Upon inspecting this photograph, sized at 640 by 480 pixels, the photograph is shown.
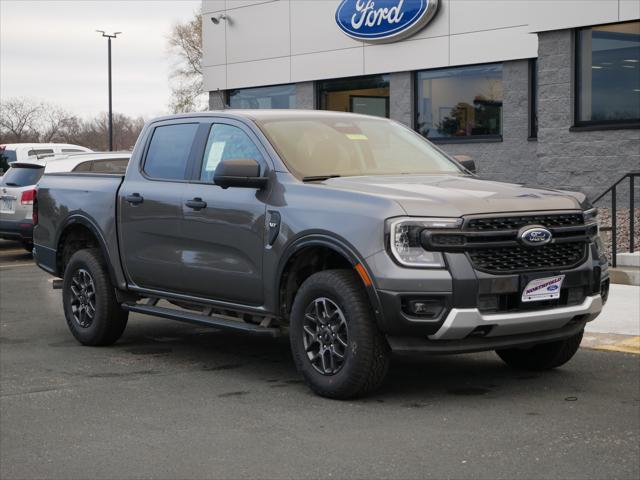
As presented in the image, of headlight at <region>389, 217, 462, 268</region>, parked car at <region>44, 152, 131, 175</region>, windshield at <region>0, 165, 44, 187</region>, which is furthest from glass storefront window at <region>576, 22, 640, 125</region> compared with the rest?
headlight at <region>389, 217, 462, 268</region>

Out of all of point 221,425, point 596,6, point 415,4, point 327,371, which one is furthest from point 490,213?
point 415,4

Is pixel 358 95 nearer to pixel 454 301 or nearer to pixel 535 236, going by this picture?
pixel 535 236

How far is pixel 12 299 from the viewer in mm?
12641

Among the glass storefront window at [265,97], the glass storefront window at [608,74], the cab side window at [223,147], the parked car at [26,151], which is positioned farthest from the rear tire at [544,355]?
the glass storefront window at [265,97]

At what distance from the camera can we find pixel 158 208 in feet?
27.7

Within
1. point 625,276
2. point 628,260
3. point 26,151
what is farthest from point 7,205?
point 625,276

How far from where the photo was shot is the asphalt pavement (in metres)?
5.43

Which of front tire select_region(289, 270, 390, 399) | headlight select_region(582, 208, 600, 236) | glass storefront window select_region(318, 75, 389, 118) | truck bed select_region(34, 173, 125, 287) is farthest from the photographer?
glass storefront window select_region(318, 75, 389, 118)

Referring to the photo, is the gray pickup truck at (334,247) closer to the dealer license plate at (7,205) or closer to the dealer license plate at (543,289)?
the dealer license plate at (543,289)

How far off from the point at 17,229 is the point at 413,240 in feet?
42.8

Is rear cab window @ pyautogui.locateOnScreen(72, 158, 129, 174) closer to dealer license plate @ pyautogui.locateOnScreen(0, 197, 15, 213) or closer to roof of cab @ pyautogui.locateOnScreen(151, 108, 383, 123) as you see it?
dealer license plate @ pyautogui.locateOnScreen(0, 197, 15, 213)

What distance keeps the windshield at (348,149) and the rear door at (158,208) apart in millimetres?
908

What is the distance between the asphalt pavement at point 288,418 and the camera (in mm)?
5426

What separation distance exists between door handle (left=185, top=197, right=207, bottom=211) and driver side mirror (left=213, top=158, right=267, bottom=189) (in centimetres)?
47
